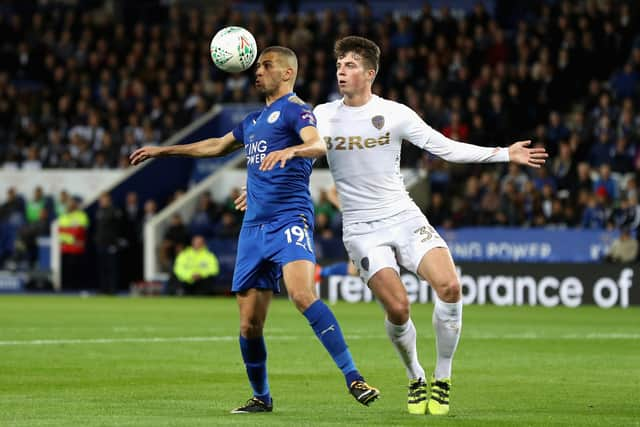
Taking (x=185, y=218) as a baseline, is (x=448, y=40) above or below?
above

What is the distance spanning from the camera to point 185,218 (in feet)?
104

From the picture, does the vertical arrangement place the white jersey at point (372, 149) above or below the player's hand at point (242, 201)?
above

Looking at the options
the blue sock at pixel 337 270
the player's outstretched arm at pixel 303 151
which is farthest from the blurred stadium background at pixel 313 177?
the player's outstretched arm at pixel 303 151

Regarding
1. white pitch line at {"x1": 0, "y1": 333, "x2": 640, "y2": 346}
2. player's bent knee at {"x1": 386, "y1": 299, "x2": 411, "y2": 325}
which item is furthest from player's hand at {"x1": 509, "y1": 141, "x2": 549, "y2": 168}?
white pitch line at {"x1": 0, "y1": 333, "x2": 640, "y2": 346}

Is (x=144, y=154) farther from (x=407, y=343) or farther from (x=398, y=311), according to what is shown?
(x=407, y=343)

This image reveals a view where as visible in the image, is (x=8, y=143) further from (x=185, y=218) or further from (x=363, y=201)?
(x=363, y=201)

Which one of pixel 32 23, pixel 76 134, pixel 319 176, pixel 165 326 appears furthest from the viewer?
pixel 32 23

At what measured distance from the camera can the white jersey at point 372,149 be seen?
31.5ft

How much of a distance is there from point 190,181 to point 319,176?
509cm

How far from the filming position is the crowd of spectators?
88.6 ft

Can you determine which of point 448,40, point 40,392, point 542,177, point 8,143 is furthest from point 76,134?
point 40,392

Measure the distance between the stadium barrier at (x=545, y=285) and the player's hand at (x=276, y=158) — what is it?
16047 millimetres

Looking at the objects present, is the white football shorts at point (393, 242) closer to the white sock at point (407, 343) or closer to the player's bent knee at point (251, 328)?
the white sock at point (407, 343)

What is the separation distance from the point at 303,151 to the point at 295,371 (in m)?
4.24
